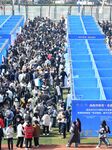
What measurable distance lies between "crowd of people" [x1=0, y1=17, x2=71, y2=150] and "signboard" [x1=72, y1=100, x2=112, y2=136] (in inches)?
28.7

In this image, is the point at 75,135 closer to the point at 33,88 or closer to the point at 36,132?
the point at 36,132

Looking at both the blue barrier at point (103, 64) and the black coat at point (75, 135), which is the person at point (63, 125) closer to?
the black coat at point (75, 135)

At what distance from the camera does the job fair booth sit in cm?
2045

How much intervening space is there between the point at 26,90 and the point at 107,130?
20.5 feet

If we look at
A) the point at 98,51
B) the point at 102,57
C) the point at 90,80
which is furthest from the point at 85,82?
the point at 98,51

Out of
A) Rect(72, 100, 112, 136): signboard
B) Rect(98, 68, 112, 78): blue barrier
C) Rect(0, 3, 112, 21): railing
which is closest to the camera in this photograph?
Rect(72, 100, 112, 136): signboard

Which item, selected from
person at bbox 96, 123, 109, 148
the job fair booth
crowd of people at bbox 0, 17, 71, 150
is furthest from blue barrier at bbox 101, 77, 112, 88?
person at bbox 96, 123, 109, 148

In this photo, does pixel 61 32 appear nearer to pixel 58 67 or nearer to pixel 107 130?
pixel 58 67

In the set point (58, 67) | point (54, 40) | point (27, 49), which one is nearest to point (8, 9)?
point (54, 40)

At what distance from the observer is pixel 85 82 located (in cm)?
2519

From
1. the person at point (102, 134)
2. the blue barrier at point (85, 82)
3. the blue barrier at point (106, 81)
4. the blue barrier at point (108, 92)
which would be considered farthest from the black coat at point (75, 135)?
the blue barrier at point (106, 81)

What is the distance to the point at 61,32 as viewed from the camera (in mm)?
46500

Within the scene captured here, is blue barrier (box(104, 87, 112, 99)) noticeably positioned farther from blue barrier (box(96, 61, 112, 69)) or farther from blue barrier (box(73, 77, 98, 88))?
blue barrier (box(96, 61, 112, 69))

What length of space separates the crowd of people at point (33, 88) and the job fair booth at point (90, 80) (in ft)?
2.46
